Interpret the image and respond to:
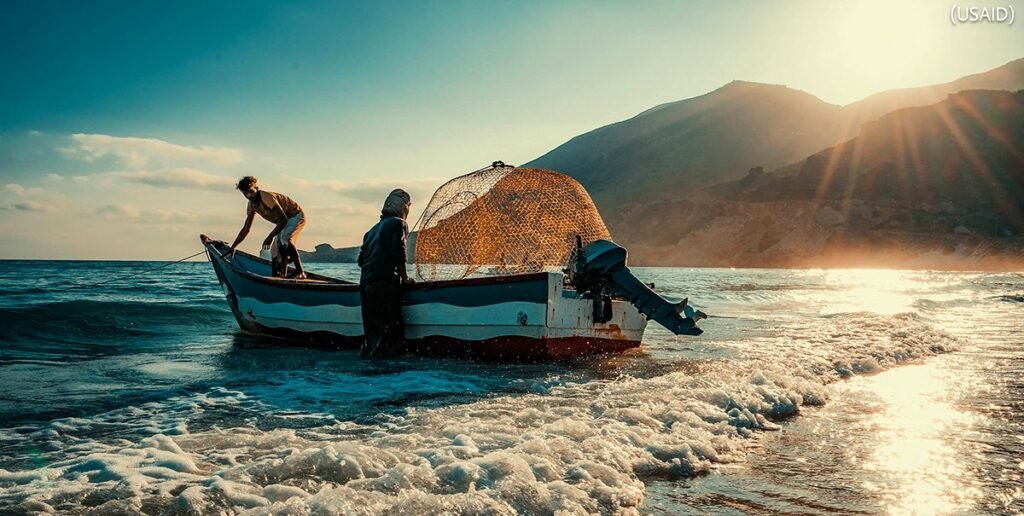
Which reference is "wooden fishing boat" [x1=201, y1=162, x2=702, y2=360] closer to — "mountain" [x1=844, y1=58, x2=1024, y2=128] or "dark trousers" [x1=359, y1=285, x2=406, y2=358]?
"dark trousers" [x1=359, y1=285, x2=406, y2=358]

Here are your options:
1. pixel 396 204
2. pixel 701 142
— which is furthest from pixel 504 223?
pixel 701 142

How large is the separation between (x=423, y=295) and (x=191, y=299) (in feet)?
45.1

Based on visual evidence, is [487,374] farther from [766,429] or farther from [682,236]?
[682,236]

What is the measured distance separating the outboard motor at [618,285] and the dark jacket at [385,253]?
7.52ft

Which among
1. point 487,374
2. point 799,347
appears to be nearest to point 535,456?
point 487,374

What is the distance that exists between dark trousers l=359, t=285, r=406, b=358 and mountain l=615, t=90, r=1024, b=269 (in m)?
66.1

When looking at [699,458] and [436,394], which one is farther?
[436,394]

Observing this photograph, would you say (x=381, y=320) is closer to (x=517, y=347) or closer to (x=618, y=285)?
(x=517, y=347)

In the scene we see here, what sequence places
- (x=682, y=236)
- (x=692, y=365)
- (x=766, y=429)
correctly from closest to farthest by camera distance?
(x=766, y=429), (x=692, y=365), (x=682, y=236)

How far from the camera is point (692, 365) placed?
813 cm

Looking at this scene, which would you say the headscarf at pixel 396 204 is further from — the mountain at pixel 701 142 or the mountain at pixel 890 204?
the mountain at pixel 701 142

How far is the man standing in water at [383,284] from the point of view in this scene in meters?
8.61

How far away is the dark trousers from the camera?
8625 millimetres

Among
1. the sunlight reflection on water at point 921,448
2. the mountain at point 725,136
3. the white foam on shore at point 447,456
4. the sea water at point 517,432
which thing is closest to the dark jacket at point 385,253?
the sea water at point 517,432
